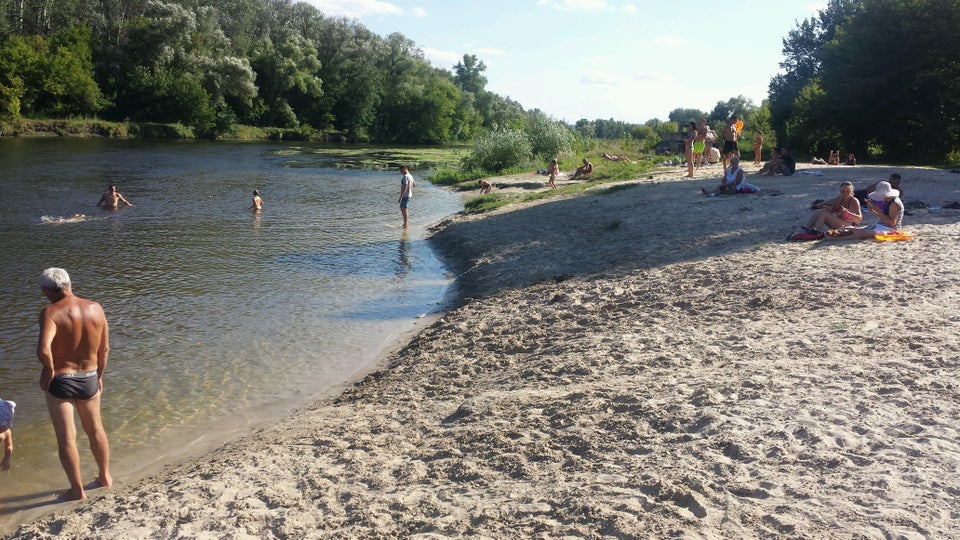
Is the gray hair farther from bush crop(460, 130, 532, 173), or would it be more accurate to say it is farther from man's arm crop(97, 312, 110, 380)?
bush crop(460, 130, 532, 173)

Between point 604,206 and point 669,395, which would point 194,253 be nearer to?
point 604,206

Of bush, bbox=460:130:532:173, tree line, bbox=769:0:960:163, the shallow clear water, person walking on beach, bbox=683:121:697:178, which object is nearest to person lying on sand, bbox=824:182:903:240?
the shallow clear water

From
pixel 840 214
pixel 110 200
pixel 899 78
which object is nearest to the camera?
pixel 840 214

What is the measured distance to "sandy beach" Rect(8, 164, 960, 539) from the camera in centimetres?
473

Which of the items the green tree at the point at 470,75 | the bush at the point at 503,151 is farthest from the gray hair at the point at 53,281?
the green tree at the point at 470,75

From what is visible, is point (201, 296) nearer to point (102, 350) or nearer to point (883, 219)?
point (102, 350)

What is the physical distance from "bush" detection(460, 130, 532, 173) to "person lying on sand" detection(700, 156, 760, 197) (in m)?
20.0

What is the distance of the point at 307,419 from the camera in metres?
7.84

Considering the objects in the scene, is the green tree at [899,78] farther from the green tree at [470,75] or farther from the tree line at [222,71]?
the green tree at [470,75]

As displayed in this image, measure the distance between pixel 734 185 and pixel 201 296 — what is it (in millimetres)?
12889

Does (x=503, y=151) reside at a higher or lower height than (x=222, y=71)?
lower

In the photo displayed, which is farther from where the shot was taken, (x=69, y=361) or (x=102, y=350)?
(x=102, y=350)

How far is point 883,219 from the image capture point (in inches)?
480

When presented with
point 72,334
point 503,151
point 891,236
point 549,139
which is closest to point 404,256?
point 891,236
